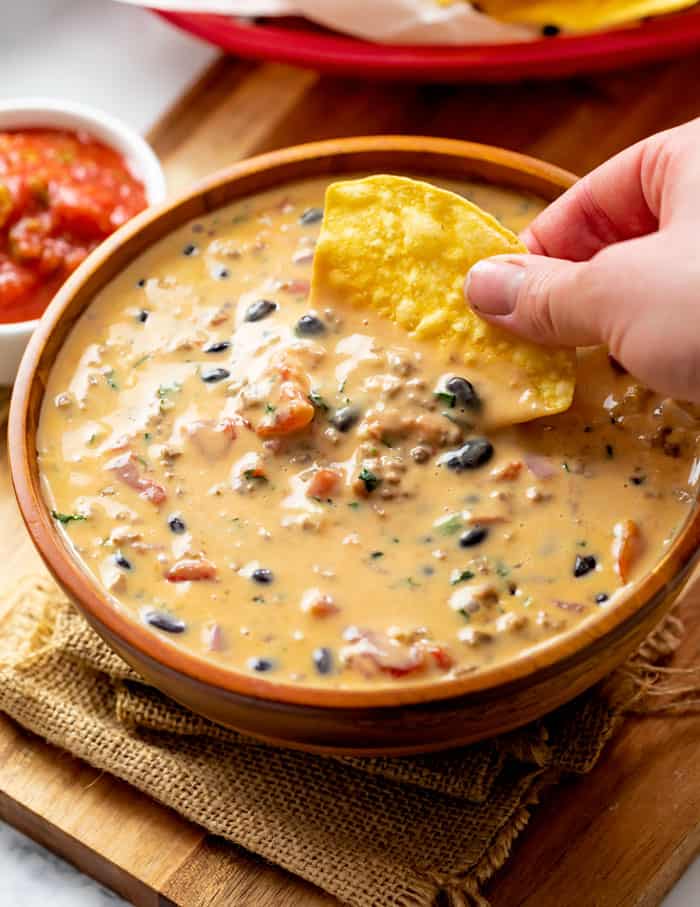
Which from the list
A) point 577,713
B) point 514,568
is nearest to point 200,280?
point 514,568

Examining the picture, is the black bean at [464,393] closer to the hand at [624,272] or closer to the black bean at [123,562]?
the hand at [624,272]

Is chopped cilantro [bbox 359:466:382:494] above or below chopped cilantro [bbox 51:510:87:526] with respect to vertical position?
above

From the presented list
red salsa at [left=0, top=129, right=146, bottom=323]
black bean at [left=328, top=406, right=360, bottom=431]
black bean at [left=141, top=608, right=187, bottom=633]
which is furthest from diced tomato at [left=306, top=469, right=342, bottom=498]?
red salsa at [left=0, top=129, right=146, bottom=323]

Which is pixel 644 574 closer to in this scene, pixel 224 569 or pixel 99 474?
pixel 224 569

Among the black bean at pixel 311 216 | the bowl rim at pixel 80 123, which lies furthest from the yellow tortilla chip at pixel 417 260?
the bowl rim at pixel 80 123

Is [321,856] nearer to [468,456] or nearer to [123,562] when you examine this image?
[123,562]

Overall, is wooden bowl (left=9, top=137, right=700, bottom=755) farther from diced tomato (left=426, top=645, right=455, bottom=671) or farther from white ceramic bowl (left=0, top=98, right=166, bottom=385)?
white ceramic bowl (left=0, top=98, right=166, bottom=385)
